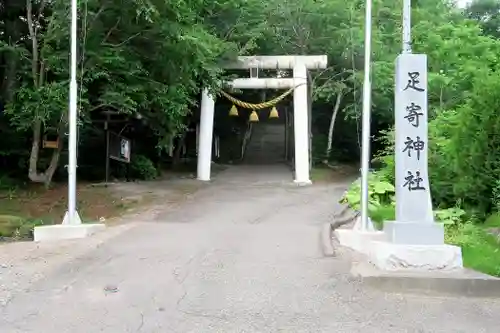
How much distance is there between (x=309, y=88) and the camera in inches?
976

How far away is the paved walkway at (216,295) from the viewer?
5379 millimetres

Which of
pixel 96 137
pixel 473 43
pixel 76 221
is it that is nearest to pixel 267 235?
pixel 76 221

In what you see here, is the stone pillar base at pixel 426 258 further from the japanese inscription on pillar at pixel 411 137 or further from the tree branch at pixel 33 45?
the tree branch at pixel 33 45

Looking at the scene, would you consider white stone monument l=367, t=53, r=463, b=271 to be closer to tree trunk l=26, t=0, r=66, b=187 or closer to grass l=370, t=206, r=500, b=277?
grass l=370, t=206, r=500, b=277

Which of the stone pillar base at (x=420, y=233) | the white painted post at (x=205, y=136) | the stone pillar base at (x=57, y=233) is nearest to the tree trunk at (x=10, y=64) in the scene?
the stone pillar base at (x=57, y=233)

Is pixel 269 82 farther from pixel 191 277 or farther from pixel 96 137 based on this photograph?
pixel 191 277

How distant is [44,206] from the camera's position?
48.0 ft

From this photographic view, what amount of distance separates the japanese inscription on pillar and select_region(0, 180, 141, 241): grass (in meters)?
7.75

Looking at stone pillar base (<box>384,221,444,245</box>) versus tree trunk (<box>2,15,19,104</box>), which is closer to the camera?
stone pillar base (<box>384,221,444,245</box>)

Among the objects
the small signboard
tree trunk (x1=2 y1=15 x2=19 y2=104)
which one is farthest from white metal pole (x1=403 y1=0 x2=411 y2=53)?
the small signboard

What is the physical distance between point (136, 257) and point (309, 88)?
17.7 meters

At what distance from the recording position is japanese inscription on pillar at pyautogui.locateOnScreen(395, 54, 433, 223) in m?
7.18

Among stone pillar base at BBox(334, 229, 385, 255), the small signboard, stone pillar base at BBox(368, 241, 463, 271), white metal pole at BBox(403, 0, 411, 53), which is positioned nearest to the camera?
stone pillar base at BBox(368, 241, 463, 271)

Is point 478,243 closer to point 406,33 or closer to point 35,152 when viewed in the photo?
point 406,33
